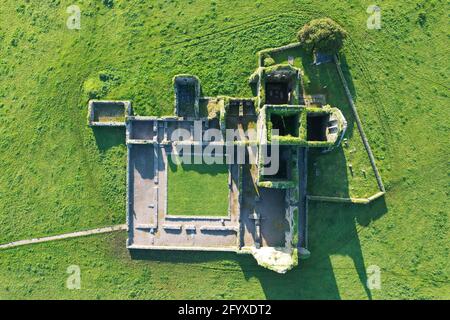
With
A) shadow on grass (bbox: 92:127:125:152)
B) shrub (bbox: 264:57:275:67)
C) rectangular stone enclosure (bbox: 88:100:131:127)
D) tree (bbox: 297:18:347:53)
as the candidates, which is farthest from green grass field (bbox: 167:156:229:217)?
tree (bbox: 297:18:347:53)

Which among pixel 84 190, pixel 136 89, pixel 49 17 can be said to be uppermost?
pixel 49 17

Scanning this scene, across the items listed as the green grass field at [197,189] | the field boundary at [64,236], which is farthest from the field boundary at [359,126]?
the field boundary at [64,236]

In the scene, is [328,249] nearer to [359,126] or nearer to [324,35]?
[359,126]

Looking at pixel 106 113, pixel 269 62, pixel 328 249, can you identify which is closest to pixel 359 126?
pixel 269 62

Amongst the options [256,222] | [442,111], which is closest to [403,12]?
[442,111]

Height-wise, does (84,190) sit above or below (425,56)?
below

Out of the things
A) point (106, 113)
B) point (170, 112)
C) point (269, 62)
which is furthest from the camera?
point (106, 113)

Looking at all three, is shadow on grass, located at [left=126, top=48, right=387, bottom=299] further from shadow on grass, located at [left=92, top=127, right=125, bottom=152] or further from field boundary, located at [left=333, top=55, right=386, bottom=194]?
shadow on grass, located at [left=92, top=127, right=125, bottom=152]

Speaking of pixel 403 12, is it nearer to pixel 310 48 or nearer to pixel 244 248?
pixel 310 48
